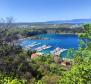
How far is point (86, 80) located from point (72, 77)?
73 centimetres


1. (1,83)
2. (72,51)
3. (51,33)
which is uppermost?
(72,51)

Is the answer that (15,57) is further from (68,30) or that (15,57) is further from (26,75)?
(68,30)

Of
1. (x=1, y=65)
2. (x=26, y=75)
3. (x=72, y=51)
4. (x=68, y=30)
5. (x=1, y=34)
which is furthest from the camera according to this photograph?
(x=68, y=30)

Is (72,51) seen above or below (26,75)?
above

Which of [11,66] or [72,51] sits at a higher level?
[72,51]

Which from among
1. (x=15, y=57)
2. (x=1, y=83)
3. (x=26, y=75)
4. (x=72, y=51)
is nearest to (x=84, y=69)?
(x=72, y=51)

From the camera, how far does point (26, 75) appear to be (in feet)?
85.0

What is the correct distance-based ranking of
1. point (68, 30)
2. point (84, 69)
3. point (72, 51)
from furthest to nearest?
point (68, 30), point (72, 51), point (84, 69)

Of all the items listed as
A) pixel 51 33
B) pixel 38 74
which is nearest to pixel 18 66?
pixel 38 74

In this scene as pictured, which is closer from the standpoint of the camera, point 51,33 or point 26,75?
point 26,75

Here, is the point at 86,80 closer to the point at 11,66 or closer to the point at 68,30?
the point at 11,66

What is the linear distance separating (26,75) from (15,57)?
6256mm

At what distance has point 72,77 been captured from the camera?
11008 millimetres

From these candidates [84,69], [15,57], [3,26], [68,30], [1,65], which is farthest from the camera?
[68,30]
